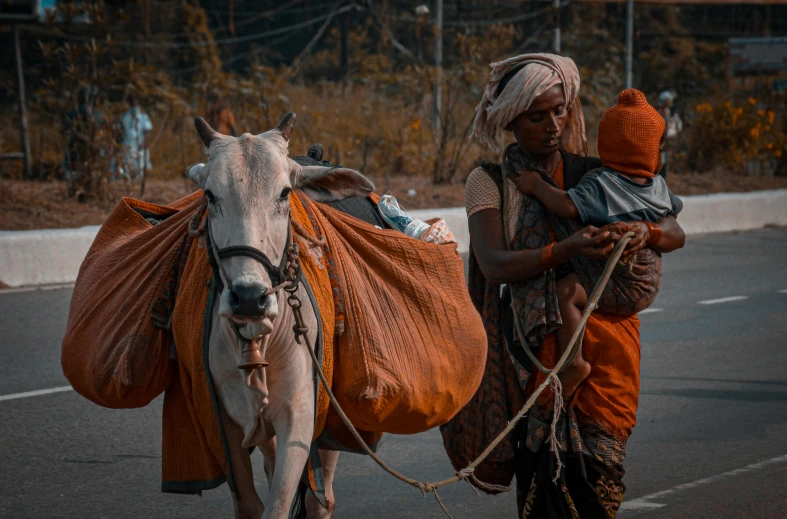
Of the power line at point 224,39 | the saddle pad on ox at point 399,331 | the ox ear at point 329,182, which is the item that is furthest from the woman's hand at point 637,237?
the power line at point 224,39

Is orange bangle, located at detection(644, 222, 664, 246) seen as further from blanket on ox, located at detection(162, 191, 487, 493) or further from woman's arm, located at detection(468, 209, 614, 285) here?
blanket on ox, located at detection(162, 191, 487, 493)

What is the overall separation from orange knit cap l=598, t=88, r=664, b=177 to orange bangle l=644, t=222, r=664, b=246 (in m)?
0.18

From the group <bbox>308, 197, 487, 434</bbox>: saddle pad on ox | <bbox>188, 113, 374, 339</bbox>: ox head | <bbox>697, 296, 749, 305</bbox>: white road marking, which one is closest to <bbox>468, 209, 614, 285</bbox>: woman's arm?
<bbox>308, 197, 487, 434</bbox>: saddle pad on ox

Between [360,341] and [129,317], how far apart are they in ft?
2.88

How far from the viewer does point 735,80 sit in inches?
1038

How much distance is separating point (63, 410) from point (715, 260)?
9.54m

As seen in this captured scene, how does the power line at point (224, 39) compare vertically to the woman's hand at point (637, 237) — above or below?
above

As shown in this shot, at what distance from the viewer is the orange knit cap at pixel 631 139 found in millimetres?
3715

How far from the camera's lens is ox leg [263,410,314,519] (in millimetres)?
3615

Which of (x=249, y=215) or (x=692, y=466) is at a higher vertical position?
(x=249, y=215)

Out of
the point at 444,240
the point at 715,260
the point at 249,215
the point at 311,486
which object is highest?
the point at 249,215

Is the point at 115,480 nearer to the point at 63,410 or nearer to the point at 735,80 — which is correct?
the point at 63,410

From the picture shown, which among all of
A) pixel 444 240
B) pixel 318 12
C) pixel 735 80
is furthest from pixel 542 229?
pixel 318 12

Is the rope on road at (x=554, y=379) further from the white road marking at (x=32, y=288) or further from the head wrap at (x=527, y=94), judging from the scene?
the white road marking at (x=32, y=288)
